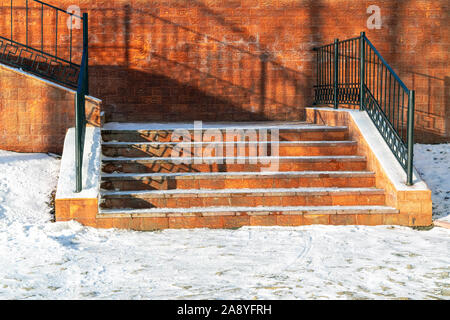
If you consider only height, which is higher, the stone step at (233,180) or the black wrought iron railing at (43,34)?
the black wrought iron railing at (43,34)

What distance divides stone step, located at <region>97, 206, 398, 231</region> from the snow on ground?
1.07m

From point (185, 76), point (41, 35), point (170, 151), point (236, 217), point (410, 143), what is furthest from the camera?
point (185, 76)

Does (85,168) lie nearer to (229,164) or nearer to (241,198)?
(229,164)

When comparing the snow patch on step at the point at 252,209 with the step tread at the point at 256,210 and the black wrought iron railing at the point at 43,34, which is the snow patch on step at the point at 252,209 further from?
the black wrought iron railing at the point at 43,34

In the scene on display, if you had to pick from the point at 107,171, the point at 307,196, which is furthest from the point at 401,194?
the point at 107,171

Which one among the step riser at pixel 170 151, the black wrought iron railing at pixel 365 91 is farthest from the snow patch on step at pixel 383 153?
the step riser at pixel 170 151

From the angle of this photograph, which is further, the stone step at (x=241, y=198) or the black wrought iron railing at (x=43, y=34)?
the black wrought iron railing at (x=43, y=34)

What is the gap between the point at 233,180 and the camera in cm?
742

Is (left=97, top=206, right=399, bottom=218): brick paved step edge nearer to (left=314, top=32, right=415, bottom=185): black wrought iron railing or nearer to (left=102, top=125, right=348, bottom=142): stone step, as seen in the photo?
(left=314, top=32, right=415, bottom=185): black wrought iron railing

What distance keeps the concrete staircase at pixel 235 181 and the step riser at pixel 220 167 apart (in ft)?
0.04

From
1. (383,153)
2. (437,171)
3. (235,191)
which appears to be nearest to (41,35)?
(235,191)

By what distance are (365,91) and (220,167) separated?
2904 mm

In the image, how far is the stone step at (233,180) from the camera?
24.1ft

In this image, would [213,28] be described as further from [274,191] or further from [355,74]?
[274,191]
